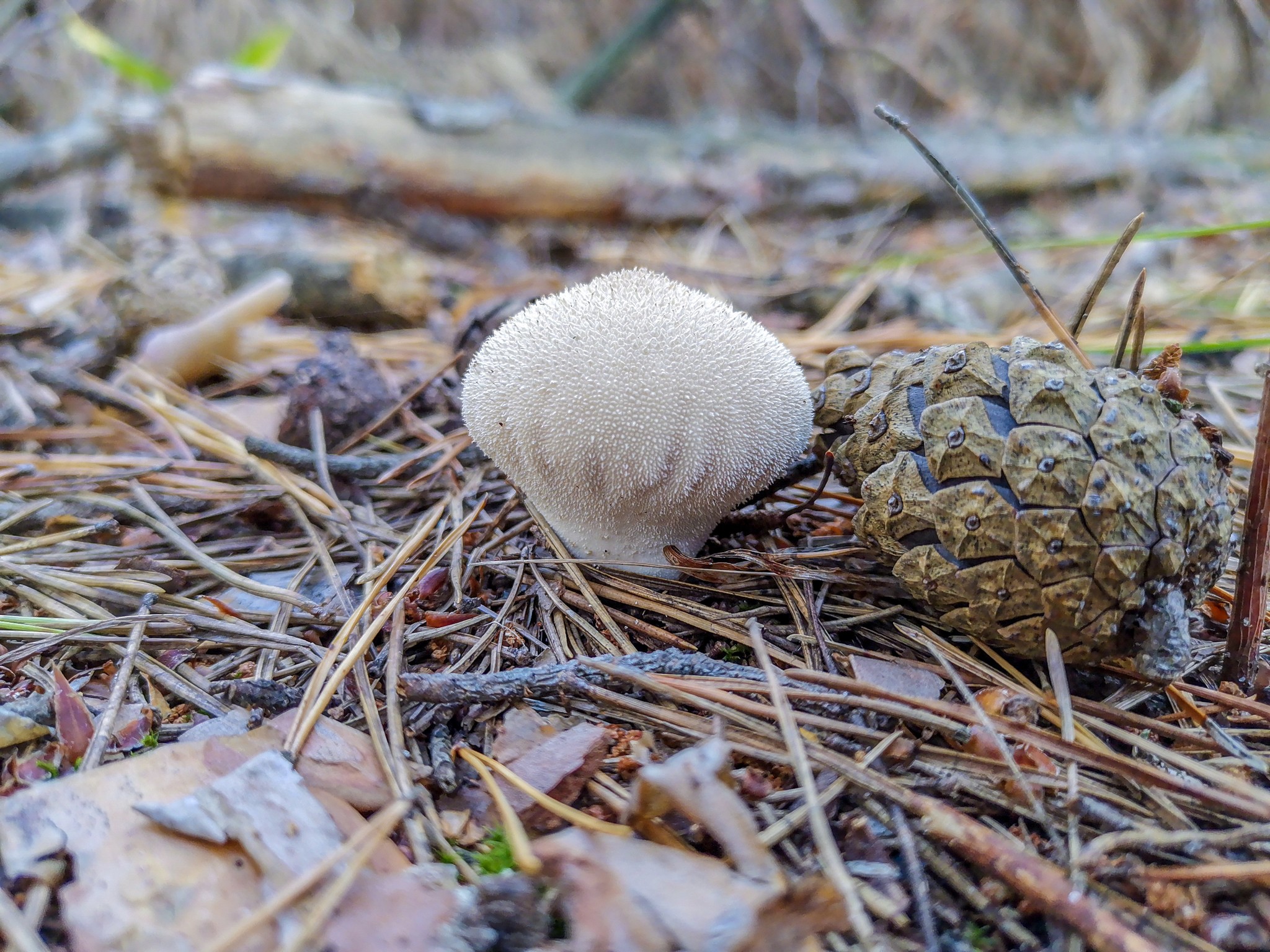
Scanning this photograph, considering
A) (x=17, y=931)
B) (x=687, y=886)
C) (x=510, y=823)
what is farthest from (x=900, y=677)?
(x=17, y=931)

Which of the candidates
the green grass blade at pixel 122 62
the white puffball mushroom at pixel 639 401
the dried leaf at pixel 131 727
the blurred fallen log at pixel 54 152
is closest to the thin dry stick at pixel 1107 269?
the white puffball mushroom at pixel 639 401

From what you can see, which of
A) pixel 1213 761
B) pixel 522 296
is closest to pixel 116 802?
pixel 1213 761

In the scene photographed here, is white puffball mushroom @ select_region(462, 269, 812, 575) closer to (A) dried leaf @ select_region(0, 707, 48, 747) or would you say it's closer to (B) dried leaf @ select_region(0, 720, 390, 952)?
(B) dried leaf @ select_region(0, 720, 390, 952)

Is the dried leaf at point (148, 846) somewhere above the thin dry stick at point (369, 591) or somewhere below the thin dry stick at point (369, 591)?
above

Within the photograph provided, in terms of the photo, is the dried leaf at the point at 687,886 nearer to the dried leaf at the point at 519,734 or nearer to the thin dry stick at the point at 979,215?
the dried leaf at the point at 519,734

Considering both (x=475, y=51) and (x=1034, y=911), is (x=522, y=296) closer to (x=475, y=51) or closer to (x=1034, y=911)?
(x=1034, y=911)

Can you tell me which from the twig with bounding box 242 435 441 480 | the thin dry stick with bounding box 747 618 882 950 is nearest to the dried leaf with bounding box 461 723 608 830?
the thin dry stick with bounding box 747 618 882 950
